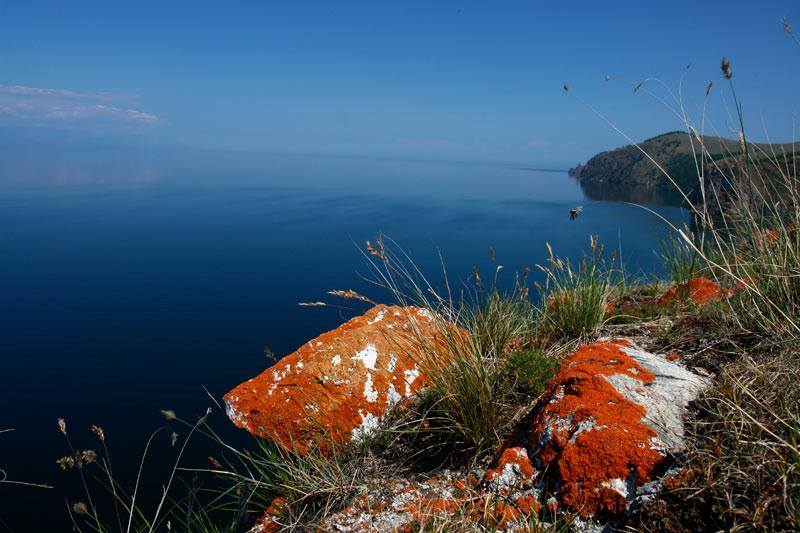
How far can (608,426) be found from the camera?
91.6 inches

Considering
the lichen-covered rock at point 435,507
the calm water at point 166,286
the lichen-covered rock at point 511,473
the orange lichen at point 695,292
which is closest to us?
the lichen-covered rock at point 435,507

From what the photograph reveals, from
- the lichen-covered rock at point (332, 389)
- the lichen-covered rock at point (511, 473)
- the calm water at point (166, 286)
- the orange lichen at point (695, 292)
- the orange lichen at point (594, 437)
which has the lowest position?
the calm water at point (166, 286)

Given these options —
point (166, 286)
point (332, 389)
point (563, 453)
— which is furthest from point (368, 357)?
point (166, 286)

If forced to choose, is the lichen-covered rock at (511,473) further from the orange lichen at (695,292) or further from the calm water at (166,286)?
the orange lichen at (695,292)

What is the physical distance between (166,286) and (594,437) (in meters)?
32.2

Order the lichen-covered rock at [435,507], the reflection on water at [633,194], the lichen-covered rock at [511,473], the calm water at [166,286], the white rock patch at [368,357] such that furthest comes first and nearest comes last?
1. the reflection on water at [633,194]
2. the calm water at [166,286]
3. the white rock patch at [368,357]
4. the lichen-covered rock at [511,473]
5. the lichen-covered rock at [435,507]

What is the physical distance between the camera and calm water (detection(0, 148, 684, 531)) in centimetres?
1557

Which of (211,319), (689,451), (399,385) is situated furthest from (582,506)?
(211,319)

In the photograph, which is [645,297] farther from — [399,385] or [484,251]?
[484,251]

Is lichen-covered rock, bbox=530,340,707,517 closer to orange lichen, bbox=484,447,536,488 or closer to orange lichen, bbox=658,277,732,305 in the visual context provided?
orange lichen, bbox=484,447,536,488

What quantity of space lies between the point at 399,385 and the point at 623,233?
39896 mm

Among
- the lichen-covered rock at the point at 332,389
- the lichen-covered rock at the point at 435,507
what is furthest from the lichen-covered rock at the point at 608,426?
the lichen-covered rock at the point at 332,389

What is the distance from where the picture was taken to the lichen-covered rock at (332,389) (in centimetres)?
382

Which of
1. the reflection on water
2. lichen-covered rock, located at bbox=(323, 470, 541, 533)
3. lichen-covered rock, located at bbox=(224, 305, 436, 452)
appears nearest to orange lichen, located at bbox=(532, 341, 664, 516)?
lichen-covered rock, located at bbox=(323, 470, 541, 533)
